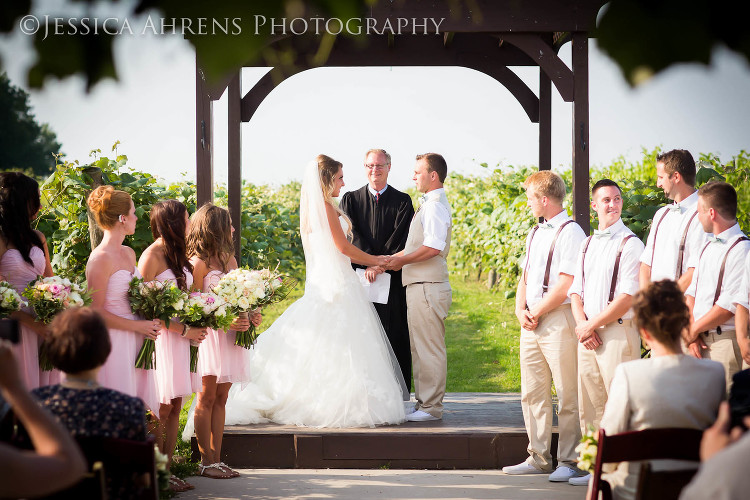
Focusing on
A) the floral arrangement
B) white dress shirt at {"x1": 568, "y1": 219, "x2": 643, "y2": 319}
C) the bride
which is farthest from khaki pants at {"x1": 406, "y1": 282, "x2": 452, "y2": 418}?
the floral arrangement

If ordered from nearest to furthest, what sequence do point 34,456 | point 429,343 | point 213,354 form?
1. point 34,456
2. point 213,354
3. point 429,343

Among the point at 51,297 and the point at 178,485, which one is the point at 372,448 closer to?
the point at 178,485

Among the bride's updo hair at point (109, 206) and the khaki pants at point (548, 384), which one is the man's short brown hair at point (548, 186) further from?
the bride's updo hair at point (109, 206)

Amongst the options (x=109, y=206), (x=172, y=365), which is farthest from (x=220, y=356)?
(x=109, y=206)

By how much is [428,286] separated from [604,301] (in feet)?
5.13

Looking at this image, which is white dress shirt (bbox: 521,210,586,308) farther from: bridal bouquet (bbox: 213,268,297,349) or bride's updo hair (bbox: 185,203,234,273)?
bride's updo hair (bbox: 185,203,234,273)

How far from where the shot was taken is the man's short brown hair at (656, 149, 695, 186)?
487 cm

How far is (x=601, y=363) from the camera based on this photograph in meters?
4.88

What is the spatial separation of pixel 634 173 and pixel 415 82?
16.8 ft

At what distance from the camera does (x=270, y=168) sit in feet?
68.7

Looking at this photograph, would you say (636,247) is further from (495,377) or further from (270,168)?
(270,168)

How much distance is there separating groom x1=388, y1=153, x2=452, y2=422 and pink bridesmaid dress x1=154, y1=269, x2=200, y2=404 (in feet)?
5.74

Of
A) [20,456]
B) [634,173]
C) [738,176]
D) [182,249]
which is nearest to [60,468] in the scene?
[20,456]

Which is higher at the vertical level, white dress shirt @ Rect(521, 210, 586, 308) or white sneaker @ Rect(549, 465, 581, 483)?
white dress shirt @ Rect(521, 210, 586, 308)
